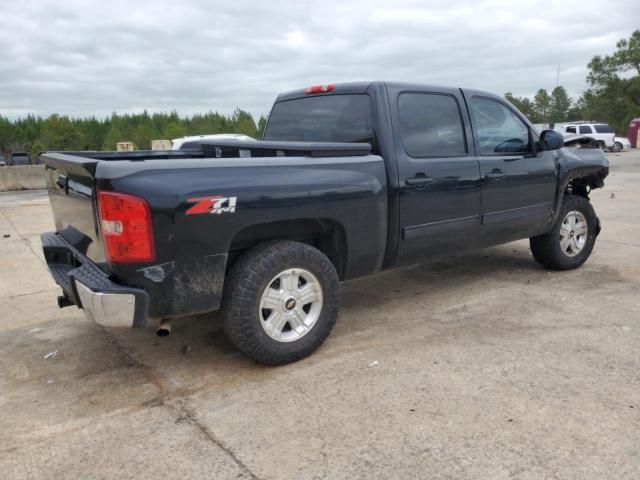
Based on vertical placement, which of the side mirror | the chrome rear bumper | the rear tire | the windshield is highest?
the windshield

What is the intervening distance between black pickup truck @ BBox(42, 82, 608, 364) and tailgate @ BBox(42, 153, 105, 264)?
17mm

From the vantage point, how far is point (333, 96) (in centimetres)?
447

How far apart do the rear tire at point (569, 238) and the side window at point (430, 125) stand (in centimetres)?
168

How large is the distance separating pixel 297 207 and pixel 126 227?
1.03m

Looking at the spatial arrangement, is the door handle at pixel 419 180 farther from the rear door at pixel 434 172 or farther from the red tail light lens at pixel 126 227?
the red tail light lens at pixel 126 227

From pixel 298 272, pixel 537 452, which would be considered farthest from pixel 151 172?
pixel 537 452

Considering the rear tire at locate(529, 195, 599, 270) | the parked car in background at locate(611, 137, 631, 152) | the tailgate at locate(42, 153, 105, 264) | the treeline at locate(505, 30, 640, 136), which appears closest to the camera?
the tailgate at locate(42, 153, 105, 264)

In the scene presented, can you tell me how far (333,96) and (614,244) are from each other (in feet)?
15.3

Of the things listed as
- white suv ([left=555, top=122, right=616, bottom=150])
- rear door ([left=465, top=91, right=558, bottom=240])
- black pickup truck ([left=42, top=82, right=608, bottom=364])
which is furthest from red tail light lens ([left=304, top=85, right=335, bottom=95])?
white suv ([left=555, top=122, right=616, bottom=150])

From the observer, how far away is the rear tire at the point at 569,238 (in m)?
5.64

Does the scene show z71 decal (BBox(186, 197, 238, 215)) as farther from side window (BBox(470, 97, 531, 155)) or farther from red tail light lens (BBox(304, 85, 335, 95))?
side window (BBox(470, 97, 531, 155))

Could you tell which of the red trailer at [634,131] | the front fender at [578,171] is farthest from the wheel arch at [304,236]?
the red trailer at [634,131]

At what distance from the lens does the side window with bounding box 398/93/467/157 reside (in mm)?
4219

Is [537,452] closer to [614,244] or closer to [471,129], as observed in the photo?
[471,129]
